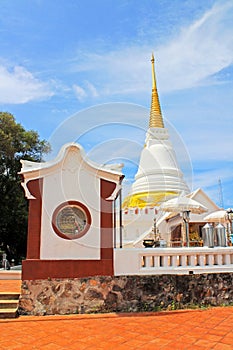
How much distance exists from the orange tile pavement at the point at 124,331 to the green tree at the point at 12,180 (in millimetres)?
9825

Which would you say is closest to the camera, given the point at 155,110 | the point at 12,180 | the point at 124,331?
the point at 124,331

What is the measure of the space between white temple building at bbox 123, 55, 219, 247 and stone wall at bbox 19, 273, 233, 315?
27.1ft

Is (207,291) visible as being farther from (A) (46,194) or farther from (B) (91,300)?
(A) (46,194)

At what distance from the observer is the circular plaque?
23.4 ft

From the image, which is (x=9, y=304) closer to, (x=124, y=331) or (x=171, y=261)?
(x=124, y=331)

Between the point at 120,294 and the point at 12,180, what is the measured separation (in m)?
10.4

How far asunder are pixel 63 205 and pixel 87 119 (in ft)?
7.17

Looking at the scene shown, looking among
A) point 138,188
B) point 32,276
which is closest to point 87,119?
point 32,276

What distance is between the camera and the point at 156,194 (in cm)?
1952

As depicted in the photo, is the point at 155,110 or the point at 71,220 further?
the point at 155,110

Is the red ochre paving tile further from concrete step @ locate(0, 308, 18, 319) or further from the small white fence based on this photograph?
concrete step @ locate(0, 308, 18, 319)

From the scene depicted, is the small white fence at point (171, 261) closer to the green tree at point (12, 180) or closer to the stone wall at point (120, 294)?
the stone wall at point (120, 294)

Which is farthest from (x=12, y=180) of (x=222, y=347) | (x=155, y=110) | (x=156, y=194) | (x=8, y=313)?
(x=155, y=110)

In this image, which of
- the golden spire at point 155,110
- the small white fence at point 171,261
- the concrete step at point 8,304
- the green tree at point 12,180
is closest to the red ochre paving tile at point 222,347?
the small white fence at point 171,261
